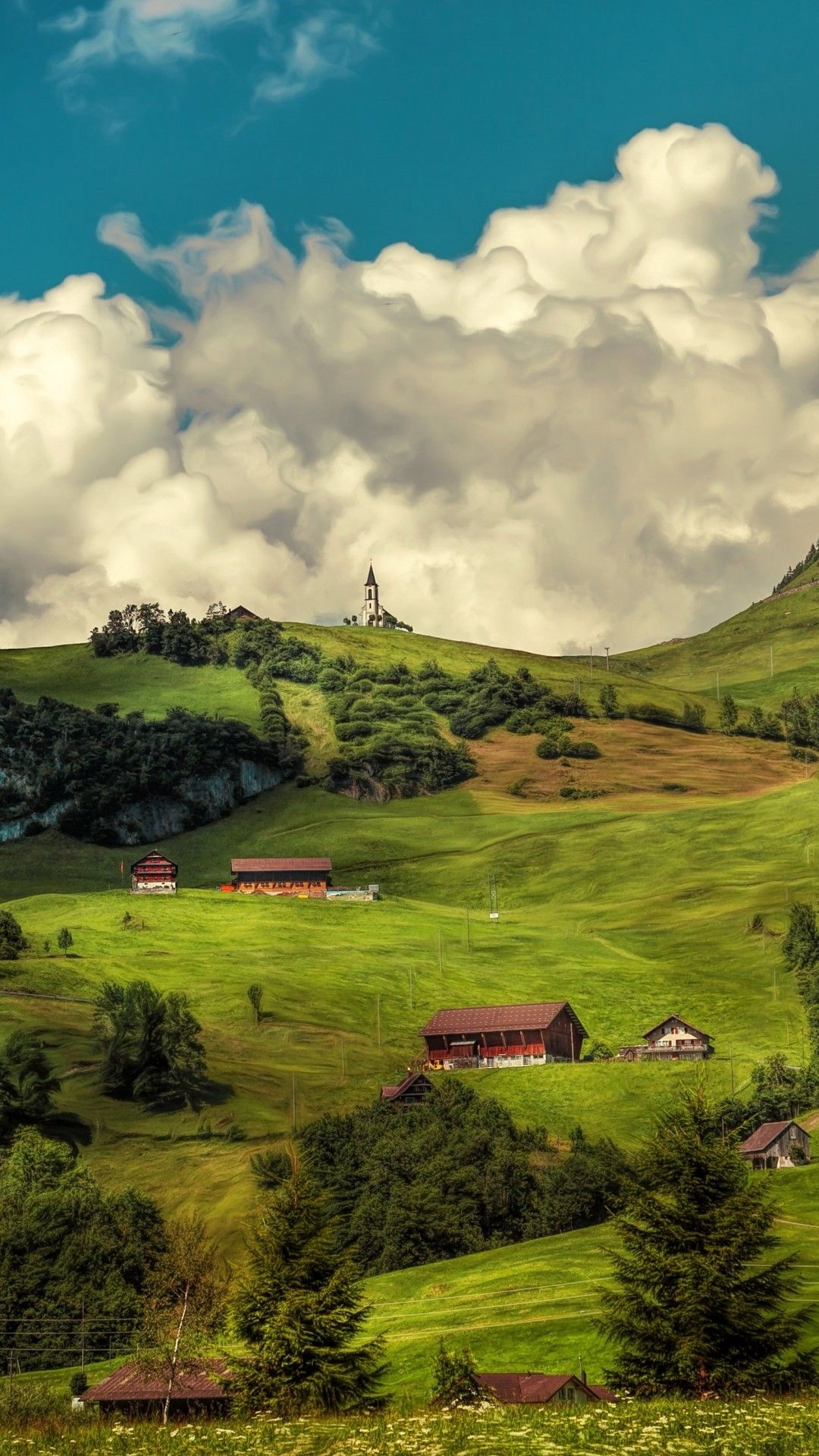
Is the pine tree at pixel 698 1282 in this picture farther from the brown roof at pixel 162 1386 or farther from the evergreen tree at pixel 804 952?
the evergreen tree at pixel 804 952

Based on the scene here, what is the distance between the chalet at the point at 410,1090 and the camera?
12581cm


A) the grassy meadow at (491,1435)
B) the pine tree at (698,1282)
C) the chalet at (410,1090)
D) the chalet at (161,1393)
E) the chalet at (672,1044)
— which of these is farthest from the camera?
the chalet at (672,1044)

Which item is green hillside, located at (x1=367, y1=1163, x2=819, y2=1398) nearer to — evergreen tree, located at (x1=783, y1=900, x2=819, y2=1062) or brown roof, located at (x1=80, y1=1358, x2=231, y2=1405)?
brown roof, located at (x1=80, y1=1358, x2=231, y2=1405)

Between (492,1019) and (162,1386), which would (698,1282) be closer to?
(162,1386)

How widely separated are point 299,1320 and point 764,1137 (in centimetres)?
7551

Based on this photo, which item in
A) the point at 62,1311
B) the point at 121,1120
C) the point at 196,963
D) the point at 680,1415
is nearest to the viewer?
the point at 680,1415

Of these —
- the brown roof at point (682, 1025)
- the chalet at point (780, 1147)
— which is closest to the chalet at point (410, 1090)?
the chalet at point (780, 1147)

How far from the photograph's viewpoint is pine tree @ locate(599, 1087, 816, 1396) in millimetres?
37625

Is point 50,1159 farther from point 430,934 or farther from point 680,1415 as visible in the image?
point 430,934

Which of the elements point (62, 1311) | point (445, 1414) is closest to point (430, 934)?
point (62, 1311)

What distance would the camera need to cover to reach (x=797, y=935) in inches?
6890

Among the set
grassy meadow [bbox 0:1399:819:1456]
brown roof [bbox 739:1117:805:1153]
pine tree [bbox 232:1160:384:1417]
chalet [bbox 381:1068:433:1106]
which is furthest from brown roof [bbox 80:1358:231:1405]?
chalet [bbox 381:1068:433:1106]

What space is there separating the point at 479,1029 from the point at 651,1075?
22140mm

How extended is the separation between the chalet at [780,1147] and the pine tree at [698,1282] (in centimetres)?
6623
